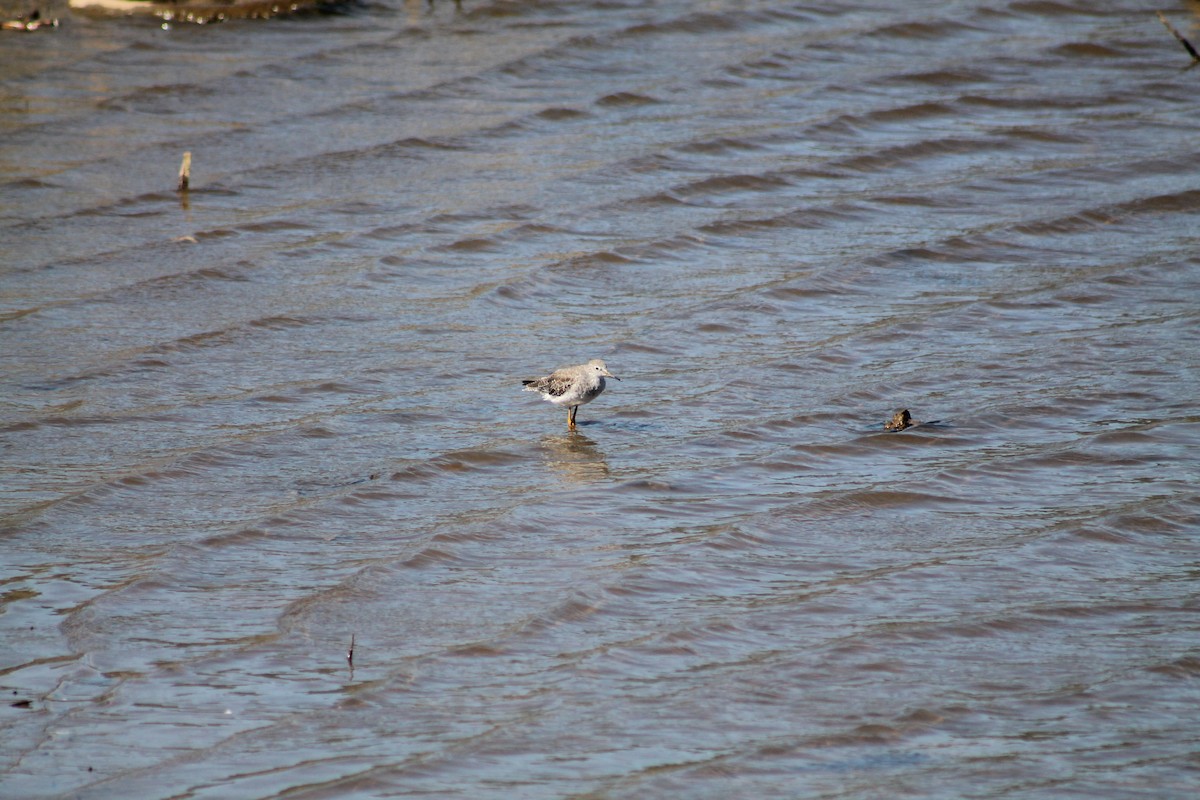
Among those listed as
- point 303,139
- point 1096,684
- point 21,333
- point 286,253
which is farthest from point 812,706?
point 303,139

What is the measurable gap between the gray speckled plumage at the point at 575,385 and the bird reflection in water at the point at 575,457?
25 centimetres

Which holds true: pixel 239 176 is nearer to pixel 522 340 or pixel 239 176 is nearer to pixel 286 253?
pixel 286 253

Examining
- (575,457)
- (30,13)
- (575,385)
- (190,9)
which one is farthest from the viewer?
(190,9)

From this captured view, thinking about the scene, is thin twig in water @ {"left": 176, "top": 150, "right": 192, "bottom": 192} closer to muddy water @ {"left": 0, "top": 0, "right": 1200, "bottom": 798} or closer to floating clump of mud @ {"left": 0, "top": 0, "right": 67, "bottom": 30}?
muddy water @ {"left": 0, "top": 0, "right": 1200, "bottom": 798}

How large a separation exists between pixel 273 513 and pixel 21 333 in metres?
4.58

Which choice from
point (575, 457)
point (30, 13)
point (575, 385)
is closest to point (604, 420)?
point (575, 385)

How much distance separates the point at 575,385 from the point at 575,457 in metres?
0.54

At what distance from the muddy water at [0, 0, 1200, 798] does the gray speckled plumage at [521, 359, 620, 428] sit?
328mm

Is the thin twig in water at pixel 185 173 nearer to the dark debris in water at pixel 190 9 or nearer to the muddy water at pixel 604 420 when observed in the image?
the muddy water at pixel 604 420

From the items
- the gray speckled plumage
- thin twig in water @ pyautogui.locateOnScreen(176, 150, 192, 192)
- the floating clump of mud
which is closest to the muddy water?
thin twig in water @ pyautogui.locateOnScreen(176, 150, 192, 192)

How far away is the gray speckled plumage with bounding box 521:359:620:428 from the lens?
10.6m

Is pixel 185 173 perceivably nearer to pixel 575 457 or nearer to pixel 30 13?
pixel 575 457

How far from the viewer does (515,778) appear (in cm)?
646

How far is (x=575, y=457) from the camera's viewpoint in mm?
10359
